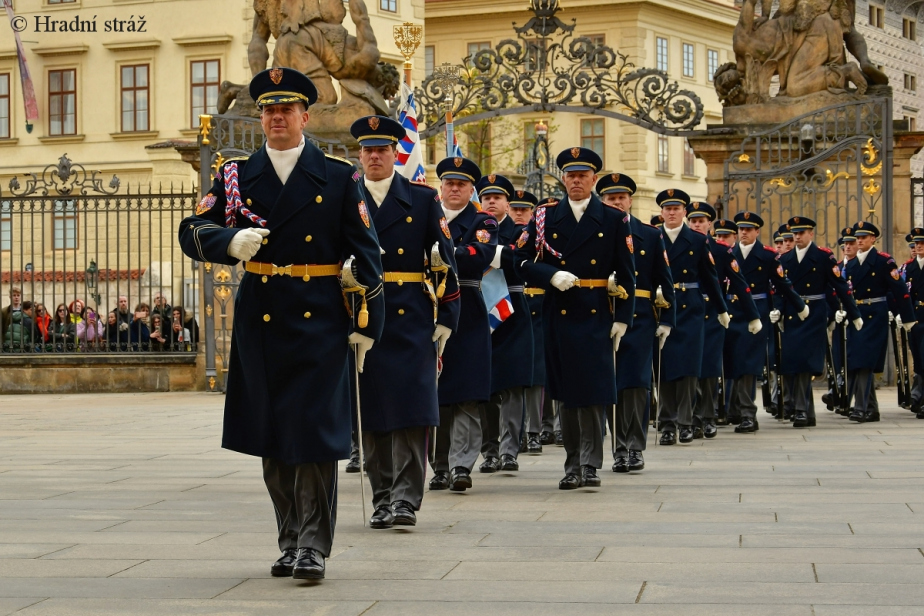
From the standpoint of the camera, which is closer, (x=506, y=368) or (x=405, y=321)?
(x=405, y=321)

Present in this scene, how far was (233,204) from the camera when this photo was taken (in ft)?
22.9

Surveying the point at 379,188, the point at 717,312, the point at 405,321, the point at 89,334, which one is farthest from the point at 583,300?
the point at 89,334

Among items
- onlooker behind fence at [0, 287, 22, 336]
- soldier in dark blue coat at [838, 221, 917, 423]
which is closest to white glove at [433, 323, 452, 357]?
soldier in dark blue coat at [838, 221, 917, 423]

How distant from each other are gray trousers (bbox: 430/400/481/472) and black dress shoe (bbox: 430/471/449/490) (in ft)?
0.09

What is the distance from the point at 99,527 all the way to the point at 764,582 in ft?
11.9

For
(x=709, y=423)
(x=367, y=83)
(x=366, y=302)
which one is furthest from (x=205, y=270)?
(x=366, y=302)

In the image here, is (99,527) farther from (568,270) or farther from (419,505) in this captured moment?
(568,270)

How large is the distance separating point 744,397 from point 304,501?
8.86 m

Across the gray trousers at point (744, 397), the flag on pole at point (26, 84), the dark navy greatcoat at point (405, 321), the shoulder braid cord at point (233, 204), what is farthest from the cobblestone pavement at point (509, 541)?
the flag on pole at point (26, 84)

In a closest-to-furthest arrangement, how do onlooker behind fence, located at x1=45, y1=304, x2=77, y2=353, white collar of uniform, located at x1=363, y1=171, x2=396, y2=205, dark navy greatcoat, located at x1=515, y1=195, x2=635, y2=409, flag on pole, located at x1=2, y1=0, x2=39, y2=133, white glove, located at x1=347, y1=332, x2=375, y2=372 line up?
white glove, located at x1=347, y1=332, x2=375, y2=372 → white collar of uniform, located at x1=363, y1=171, x2=396, y2=205 → dark navy greatcoat, located at x1=515, y1=195, x2=635, y2=409 → onlooker behind fence, located at x1=45, y1=304, x2=77, y2=353 → flag on pole, located at x1=2, y1=0, x2=39, y2=133

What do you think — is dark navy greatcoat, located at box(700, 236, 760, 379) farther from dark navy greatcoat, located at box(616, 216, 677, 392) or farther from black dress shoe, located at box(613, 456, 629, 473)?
black dress shoe, located at box(613, 456, 629, 473)

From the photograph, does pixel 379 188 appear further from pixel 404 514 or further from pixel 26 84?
pixel 26 84

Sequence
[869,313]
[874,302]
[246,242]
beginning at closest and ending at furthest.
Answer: [246,242], [869,313], [874,302]

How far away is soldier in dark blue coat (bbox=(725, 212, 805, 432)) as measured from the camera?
15078mm
